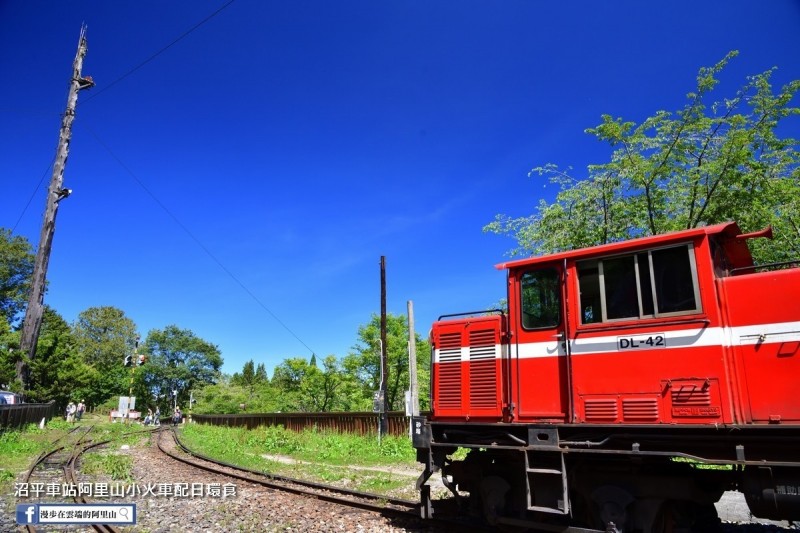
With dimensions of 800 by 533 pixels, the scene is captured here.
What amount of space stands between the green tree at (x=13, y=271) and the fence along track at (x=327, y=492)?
55869mm

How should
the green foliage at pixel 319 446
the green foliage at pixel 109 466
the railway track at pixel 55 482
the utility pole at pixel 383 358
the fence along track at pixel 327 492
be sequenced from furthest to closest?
the utility pole at pixel 383 358 → the green foliage at pixel 319 446 → the green foliage at pixel 109 466 → the fence along track at pixel 327 492 → the railway track at pixel 55 482

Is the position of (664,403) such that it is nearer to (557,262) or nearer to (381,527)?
(557,262)

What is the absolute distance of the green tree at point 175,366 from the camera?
91.3 m

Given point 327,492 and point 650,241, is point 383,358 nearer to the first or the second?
point 327,492

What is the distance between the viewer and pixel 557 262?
669 centimetres

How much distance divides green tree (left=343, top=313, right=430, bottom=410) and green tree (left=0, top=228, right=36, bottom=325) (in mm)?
40331

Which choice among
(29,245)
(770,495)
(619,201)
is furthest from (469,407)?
(29,245)

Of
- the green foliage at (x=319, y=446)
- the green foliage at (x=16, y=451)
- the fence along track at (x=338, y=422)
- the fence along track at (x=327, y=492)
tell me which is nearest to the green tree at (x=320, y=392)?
the fence along track at (x=338, y=422)

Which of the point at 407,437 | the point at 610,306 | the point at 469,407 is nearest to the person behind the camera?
the point at 610,306

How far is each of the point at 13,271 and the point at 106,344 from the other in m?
25.1

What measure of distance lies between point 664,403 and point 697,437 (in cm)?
50

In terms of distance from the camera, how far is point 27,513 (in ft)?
20.4

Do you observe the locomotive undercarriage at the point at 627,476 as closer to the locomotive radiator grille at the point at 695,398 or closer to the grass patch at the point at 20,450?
the locomotive radiator grille at the point at 695,398

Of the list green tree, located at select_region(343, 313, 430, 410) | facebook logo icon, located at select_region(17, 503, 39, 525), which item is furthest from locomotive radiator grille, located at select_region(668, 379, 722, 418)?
green tree, located at select_region(343, 313, 430, 410)
